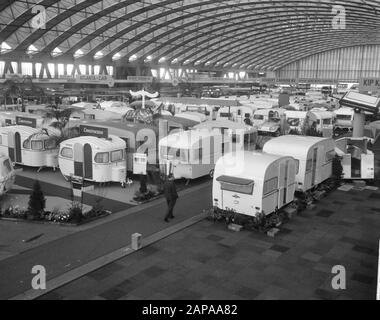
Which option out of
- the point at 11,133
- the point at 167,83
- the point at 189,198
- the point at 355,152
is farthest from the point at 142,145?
the point at 167,83

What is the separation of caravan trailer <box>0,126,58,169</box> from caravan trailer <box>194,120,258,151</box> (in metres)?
6.97

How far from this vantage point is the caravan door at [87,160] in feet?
51.3

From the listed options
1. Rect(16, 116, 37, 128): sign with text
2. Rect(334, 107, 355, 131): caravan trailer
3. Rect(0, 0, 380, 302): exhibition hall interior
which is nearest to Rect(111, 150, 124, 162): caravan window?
Rect(0, 0, 380, 302): exhibition hall interior

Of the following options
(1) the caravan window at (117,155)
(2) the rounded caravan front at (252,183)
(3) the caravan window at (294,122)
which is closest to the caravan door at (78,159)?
(1) the caravan window at (117,155)

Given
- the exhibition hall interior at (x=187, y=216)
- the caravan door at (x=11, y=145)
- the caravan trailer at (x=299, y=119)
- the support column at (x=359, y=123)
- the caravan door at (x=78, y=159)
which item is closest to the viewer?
the exhibition hall interior at (x=187, y=216)

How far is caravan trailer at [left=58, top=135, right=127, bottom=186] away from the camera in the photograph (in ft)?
51.3

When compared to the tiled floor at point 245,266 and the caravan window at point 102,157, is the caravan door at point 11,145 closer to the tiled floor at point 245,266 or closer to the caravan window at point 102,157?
the caravan window at point 102,157

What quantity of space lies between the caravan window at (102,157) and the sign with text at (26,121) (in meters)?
7.59

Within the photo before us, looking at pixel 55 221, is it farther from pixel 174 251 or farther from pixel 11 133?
pixel 11 133

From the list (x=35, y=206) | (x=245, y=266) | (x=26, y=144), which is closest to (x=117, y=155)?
(x=26, y=144)

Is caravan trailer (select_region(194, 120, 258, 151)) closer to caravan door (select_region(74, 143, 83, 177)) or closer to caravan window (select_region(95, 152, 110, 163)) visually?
caravan window (select_region(95, 152, 110, 163))

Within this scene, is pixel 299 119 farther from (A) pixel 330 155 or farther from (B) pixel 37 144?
(B) pixel 37 144

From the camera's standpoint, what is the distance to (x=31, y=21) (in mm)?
44406
